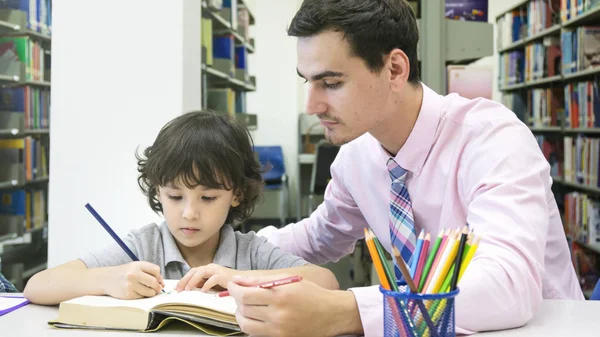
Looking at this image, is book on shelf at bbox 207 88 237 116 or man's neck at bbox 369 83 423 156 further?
book on shelf at bbox 207 88 237 116

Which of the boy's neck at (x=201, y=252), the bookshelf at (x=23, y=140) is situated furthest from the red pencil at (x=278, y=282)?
the bookshelf at (x=23, y=140)

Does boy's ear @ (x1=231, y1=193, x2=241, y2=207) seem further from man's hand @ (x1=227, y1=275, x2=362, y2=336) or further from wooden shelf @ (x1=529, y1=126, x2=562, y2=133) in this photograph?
wooden shelf @ (x1=529, y1=126, x2=562, y2=133)

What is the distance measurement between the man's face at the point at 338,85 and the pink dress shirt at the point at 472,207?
0.44ft

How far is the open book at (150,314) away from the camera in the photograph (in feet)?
2.92

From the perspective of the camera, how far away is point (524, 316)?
36.2 inches

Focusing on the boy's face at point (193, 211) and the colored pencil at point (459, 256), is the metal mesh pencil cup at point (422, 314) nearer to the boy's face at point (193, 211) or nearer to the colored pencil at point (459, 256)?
the colored pencil at point (459, 256)

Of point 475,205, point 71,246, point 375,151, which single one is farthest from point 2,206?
point 475,205

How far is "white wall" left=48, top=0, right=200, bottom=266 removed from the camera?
224 cm

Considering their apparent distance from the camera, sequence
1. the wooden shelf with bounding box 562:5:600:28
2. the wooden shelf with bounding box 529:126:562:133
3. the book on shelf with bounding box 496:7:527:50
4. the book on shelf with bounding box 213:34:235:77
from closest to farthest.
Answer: the wooden shelf with bounding box 562:5:600:28 → the book on shelf with bounding box 213:34:235:77 → the wooden shelf with bounding box 529:126:562:133 → the book on shelf with bounding box 496:7:527:50

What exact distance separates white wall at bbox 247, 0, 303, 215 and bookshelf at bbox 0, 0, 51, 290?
421cm

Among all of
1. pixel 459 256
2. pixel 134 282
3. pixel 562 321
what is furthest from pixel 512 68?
pixel 459 256

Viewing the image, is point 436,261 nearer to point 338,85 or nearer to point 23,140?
point 338,85

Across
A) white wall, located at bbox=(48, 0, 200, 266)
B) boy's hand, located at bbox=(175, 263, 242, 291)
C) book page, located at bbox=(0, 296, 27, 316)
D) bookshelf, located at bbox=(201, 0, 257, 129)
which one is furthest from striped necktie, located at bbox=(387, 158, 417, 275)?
bookshelf, located at bbox=(201, 0, 257, 129)

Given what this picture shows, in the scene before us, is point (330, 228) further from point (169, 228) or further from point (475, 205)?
point (475, 205)
